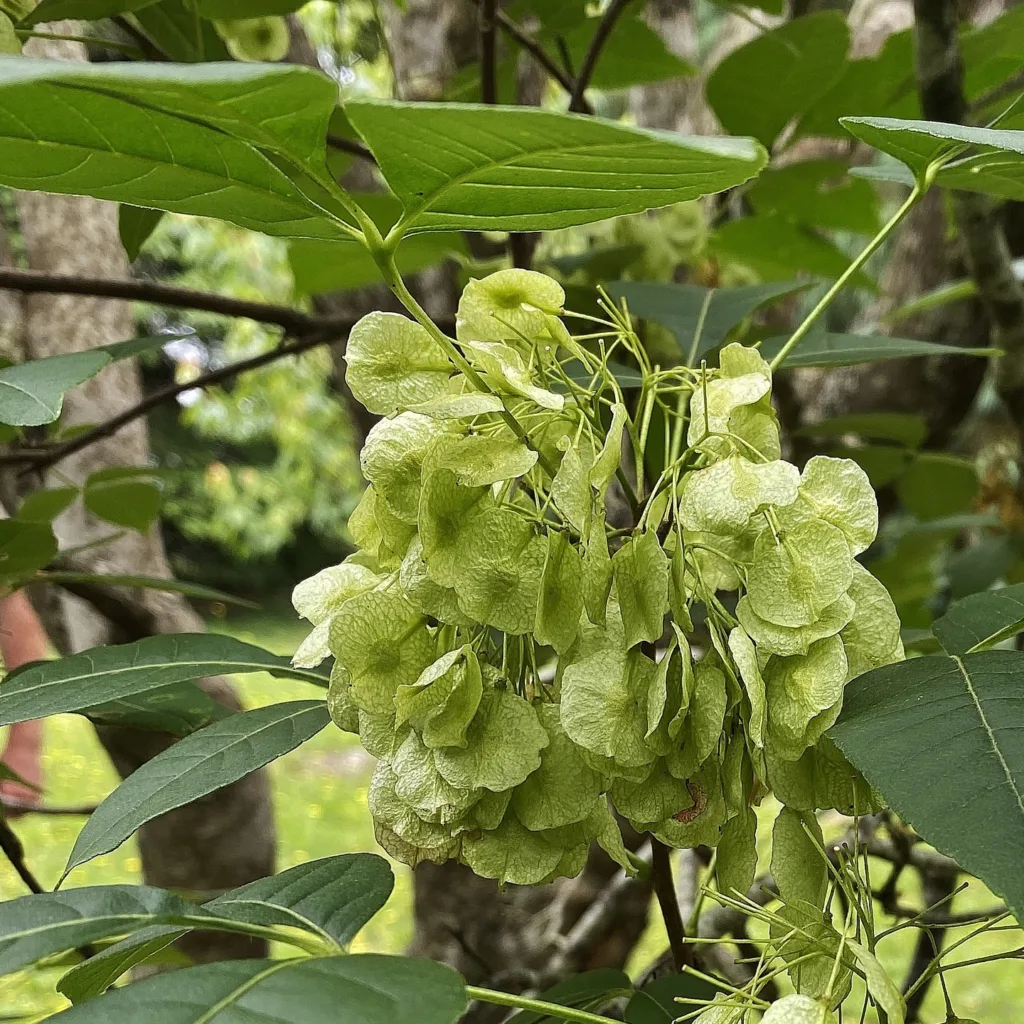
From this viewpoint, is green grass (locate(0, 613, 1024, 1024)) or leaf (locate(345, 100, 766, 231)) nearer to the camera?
leaf (locate(345, 100, 766, 231))

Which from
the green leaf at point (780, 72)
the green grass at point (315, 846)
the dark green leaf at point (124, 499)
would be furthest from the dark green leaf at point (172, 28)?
the green grass at point (315, 846)

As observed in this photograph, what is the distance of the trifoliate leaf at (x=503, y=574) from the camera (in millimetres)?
446

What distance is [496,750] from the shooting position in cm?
46

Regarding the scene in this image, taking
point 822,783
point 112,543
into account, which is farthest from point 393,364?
point 112,543

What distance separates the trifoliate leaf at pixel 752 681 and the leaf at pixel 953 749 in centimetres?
3

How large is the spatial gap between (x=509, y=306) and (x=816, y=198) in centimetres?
88

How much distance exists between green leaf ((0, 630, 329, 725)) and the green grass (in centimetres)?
126

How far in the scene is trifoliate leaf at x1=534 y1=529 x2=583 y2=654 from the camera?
45cm

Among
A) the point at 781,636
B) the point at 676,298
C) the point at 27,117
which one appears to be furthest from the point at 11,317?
the point at 781,636

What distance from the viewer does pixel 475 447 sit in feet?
1.43

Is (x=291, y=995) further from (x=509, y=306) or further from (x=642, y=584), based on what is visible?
(x=509, y=306)

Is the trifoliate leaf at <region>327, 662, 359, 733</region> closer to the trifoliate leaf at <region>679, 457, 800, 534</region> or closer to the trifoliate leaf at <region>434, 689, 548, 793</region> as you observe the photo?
the trifoliate leaf at <region>434, 689, 548, 793</region>

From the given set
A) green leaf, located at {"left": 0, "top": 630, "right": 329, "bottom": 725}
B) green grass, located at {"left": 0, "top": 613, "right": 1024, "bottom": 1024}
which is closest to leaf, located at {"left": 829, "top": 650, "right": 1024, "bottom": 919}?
green leaf, located at {"left": 0, "top": 630, "right": 329, "bottom": 725}

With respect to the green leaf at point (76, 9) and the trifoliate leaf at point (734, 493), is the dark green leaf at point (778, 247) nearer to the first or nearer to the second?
the green leaf at point (76, 9)
